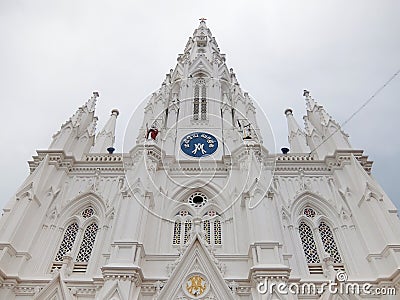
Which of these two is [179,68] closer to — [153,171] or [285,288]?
[153,171]

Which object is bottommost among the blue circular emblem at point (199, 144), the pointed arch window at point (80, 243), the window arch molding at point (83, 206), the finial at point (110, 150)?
the pointed arch window at point (80, 243)

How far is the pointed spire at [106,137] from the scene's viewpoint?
82.2 ft

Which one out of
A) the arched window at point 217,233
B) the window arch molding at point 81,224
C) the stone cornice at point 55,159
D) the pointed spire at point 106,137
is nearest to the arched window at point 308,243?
the arched window at point 217,233

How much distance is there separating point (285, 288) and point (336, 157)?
28.9 feet

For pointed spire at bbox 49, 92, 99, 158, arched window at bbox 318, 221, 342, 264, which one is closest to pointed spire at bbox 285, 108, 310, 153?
arched window at bbox 318, 221, 342, 264

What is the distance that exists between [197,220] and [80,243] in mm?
5535

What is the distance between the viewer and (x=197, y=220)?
1533cm

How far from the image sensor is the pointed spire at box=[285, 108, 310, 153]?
2441 cm

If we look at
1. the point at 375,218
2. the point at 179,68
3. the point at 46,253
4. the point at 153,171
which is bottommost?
the point at 46,253

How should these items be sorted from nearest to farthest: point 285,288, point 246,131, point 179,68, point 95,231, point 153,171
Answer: point 285,288 < point 95,231 < point 153,171 < point 246,131 < point 179,68

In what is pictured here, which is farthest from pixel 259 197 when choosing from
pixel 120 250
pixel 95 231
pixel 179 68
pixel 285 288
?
pixel 179 68

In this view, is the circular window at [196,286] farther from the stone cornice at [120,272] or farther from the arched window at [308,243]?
the arched window at [308,243]

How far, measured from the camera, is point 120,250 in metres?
13.9

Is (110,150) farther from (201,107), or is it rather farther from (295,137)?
(295,137)
